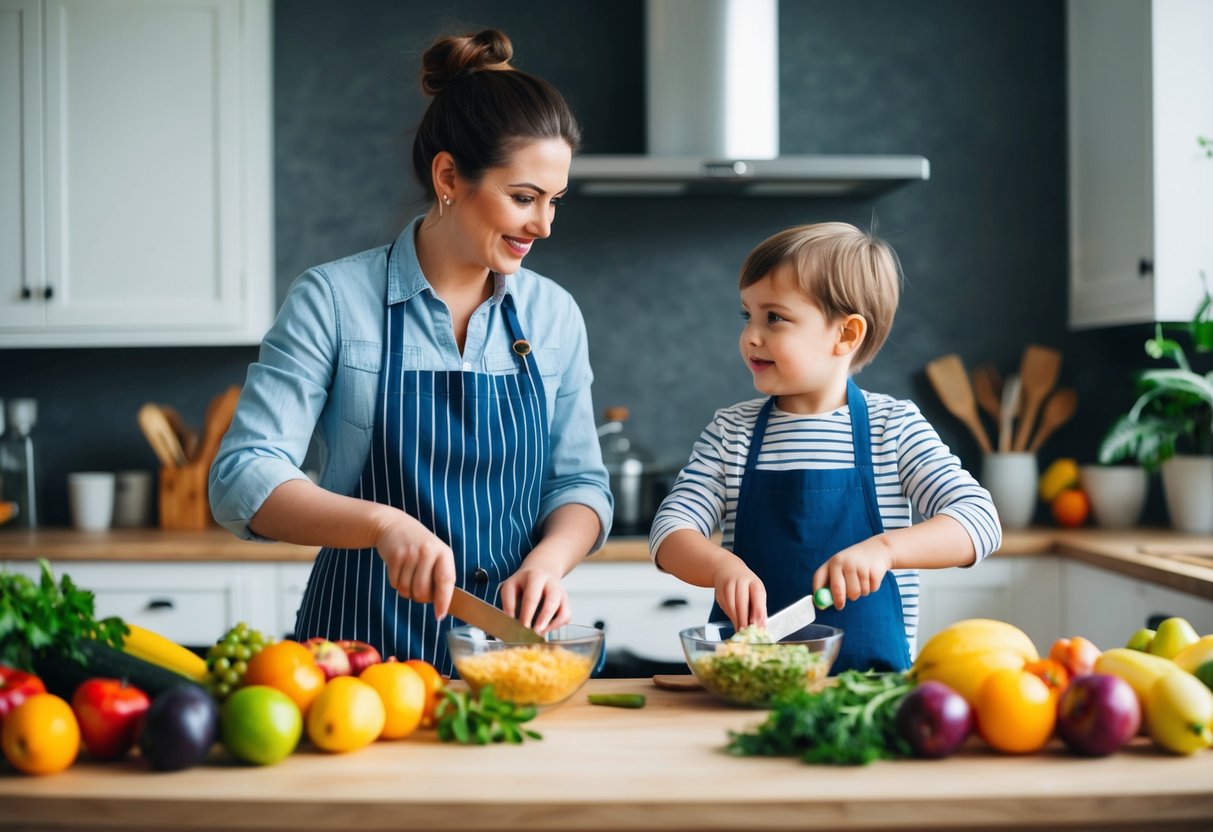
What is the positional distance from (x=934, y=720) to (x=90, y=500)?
2713 mm

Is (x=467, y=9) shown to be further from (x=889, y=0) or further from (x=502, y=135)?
(x=502, y=135)

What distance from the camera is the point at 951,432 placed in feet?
10.8

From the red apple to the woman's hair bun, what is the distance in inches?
32.2

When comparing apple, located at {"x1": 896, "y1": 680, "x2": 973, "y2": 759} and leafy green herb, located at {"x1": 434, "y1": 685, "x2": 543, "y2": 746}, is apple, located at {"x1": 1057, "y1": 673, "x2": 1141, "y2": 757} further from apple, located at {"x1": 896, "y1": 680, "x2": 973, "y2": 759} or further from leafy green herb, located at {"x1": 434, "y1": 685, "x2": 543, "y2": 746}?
leafy green herb, located at {"x1": 434, "y1": 685, "x2": 543, "y2": 746}

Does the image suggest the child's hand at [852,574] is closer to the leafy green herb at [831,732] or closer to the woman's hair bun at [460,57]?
the leafy green herb at [831,732]

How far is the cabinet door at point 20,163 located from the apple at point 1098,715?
2.84m

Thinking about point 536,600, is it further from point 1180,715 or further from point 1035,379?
point 1035,379

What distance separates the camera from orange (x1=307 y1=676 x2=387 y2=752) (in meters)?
1.03

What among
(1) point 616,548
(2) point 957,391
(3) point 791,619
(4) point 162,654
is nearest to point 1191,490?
(2) point 957,391

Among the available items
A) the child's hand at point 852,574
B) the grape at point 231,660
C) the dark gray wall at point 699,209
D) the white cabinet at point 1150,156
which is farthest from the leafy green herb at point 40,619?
the white cabinet at point 1150,156

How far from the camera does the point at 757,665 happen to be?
119 cm

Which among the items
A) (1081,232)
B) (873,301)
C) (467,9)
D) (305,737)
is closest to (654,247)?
(467,9)

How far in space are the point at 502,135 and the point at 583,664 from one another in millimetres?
707

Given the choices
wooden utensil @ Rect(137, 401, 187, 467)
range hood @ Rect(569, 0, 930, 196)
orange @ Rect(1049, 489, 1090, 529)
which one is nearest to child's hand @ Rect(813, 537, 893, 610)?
range hood @ Rect(569, 0, 930, 196)
